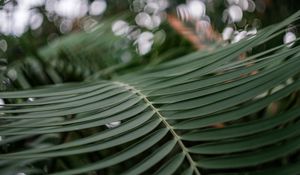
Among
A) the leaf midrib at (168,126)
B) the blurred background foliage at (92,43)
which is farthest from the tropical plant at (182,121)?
the blurred background foliage at (92,43)

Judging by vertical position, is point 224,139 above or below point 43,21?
below

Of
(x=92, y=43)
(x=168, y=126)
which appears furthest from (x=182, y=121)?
(x=92, y=43)

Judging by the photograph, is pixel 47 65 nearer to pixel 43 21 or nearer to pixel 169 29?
pixel 169 29

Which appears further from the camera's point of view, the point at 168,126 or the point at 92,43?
the point at 92,43

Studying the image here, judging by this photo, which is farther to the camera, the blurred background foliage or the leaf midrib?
the blurred background foliage

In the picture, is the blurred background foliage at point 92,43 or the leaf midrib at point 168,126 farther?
the blurred background foliage at point 92,43

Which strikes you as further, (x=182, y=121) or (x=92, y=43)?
(x=92, y=43)

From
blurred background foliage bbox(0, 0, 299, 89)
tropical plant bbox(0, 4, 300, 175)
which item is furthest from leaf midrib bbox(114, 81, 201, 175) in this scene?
blurred background foliage bbox(0, 0, 299, 89)

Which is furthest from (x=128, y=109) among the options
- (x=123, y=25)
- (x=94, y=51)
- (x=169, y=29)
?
(x=123, y=25)

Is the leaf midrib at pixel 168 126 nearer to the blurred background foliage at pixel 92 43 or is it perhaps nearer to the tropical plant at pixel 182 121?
the tropical plant at pixel 182 121

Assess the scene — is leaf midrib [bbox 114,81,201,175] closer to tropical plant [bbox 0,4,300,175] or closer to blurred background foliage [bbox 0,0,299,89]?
tropical plant [bbox 0,4,300,175]

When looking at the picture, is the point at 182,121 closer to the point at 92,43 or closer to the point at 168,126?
the point at 168,126

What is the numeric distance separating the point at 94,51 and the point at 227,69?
0.70 meters

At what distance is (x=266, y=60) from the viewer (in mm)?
483
